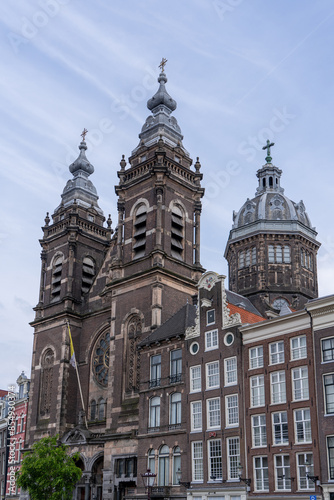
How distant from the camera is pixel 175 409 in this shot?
4341 centimetres

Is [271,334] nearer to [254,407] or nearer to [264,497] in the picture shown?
[254,407]

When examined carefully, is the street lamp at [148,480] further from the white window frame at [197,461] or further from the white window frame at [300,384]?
the white window frame at [300,384]

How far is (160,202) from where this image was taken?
55969 millimetres

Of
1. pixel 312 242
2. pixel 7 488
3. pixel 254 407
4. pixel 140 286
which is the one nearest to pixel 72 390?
pixel 140 286

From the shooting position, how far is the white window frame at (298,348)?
3675 centimetres

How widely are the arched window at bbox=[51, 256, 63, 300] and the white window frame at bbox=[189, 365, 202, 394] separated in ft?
84.4

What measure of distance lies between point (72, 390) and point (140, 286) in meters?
13.4

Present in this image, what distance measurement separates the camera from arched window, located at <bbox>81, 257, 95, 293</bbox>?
215 ft

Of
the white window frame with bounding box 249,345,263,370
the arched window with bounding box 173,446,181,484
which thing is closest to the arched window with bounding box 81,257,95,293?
the arched window with bounding box 173,446,181,484

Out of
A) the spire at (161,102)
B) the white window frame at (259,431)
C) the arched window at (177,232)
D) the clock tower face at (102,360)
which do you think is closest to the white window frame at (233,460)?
the white window frame at (259,431)

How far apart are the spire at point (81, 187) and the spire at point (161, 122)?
11.5m

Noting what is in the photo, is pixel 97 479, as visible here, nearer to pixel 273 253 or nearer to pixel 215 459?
pixel 215 459

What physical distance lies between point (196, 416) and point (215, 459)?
3.18 m

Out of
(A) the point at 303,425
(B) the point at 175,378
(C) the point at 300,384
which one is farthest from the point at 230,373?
(A) the point at 303,425
